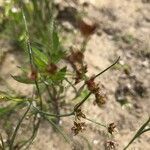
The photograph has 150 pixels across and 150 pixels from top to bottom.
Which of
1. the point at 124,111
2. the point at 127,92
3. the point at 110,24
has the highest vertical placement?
the point at 110,24

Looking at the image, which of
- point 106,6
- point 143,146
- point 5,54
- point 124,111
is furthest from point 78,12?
point 143,146

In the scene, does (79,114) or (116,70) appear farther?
(116,70)

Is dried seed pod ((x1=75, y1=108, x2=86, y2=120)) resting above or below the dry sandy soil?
below

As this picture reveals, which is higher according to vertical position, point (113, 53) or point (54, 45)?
point (113, 53)

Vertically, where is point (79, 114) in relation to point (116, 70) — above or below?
below

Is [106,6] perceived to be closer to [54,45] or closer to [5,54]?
[5,54]

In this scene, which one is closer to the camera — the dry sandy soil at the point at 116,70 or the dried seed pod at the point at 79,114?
the dried seed pod at the point at 79,114

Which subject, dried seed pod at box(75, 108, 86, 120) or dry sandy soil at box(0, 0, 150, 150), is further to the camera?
dry sandy soil at box(0, 0, 150, 150)

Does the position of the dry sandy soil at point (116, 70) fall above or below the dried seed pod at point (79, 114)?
above
